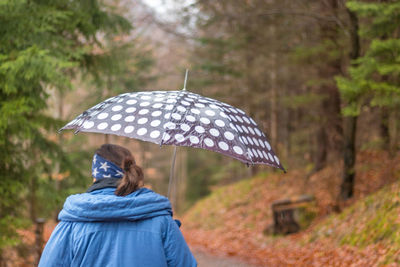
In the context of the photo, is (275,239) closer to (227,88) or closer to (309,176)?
(309,176)

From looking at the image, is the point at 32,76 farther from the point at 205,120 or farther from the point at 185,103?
the point at 205,120

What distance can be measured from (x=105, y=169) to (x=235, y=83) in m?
17.2

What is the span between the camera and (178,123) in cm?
328

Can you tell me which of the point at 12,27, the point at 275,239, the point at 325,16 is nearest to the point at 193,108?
the point at 12,27

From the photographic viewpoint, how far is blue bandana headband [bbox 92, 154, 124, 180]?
2.72m

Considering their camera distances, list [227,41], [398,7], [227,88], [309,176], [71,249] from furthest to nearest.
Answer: [227,88], [227,41], [309,176], [398,7], [71,249]

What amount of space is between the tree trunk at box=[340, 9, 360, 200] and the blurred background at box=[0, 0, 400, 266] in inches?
1.1

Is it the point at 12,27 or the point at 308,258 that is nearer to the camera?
the point at 12,27

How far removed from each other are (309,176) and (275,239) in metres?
4.33

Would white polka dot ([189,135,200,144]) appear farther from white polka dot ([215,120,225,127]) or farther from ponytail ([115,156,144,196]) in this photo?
ponytail ([115,156,144,196])

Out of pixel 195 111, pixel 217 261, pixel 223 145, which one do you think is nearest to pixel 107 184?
pixel 223 145

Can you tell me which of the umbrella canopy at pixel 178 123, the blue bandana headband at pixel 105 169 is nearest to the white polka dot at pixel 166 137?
the umbrella canopy at pixel 178 123

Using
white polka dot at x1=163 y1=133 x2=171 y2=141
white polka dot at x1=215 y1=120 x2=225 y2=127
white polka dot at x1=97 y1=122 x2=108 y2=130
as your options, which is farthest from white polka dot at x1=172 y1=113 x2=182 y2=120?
white polka dot at x1=97 y1=122 x2=108 y2=130

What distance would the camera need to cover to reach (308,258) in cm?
846
